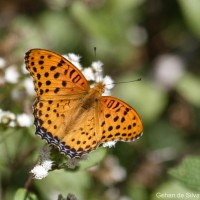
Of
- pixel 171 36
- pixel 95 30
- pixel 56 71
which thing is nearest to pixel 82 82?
pixel 56 71

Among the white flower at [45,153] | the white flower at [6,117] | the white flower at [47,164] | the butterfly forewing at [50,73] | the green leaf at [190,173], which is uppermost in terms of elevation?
the butterfly forewing at [50,73]

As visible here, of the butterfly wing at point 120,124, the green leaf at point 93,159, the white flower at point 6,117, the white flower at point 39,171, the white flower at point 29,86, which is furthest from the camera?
the white flower at point 29,86

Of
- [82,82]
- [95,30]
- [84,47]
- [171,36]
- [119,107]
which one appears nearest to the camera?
[119,107]

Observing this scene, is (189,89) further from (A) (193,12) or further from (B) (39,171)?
(B) (39,171)

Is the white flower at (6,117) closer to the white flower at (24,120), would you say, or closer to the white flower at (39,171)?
the white flower at (24,120)

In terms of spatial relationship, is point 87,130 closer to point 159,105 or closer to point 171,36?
point 159,105

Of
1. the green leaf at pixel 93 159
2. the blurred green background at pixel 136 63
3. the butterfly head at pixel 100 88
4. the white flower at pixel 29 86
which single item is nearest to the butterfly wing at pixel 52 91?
the butterfly head at pixel 100 88

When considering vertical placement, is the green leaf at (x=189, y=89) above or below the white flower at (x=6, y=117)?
below

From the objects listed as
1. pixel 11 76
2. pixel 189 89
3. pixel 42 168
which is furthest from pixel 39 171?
pixel 189 89
